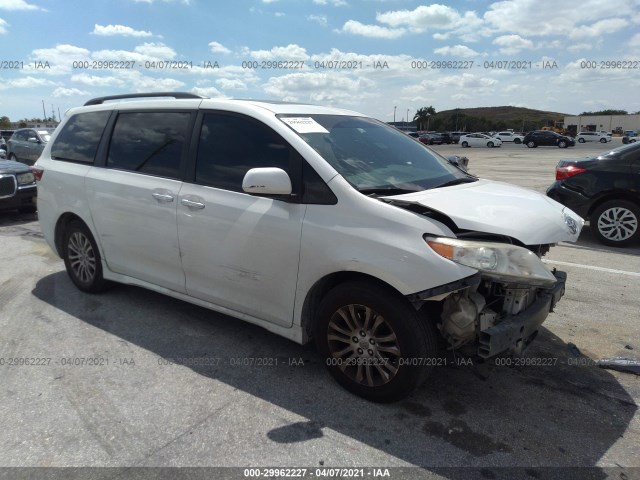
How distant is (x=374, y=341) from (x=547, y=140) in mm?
52776

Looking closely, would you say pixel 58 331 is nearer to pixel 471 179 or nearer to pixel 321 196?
pixel 321 196

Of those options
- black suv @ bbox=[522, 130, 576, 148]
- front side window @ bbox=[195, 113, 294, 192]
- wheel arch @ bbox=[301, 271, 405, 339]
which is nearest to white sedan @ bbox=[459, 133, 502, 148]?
black suv @ bbox=[522, 130, 576, 148]

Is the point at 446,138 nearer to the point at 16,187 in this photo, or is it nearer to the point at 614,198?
the point at 614,198

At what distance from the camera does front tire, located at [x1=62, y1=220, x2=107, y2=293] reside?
4742 millimetres

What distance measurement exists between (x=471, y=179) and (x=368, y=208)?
139cm

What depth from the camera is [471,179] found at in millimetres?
3916

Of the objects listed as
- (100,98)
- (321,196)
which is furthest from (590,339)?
(100,98)

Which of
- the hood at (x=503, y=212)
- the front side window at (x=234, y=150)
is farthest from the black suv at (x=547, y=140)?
the front side window at (x=234, y=150)

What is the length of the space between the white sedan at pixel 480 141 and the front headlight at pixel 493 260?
5490 centimetres

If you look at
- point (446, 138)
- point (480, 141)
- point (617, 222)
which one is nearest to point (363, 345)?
point (617, 222)

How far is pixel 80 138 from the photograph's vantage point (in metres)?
4.86

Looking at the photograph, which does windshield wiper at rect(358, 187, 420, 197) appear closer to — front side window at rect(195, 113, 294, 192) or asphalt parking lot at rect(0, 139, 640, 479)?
front side window at rect(195, 113, 294, 192)

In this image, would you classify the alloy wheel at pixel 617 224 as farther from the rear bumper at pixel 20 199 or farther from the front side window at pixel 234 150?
the rear bumper at pixel 20 199

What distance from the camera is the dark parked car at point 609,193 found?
273 inches
